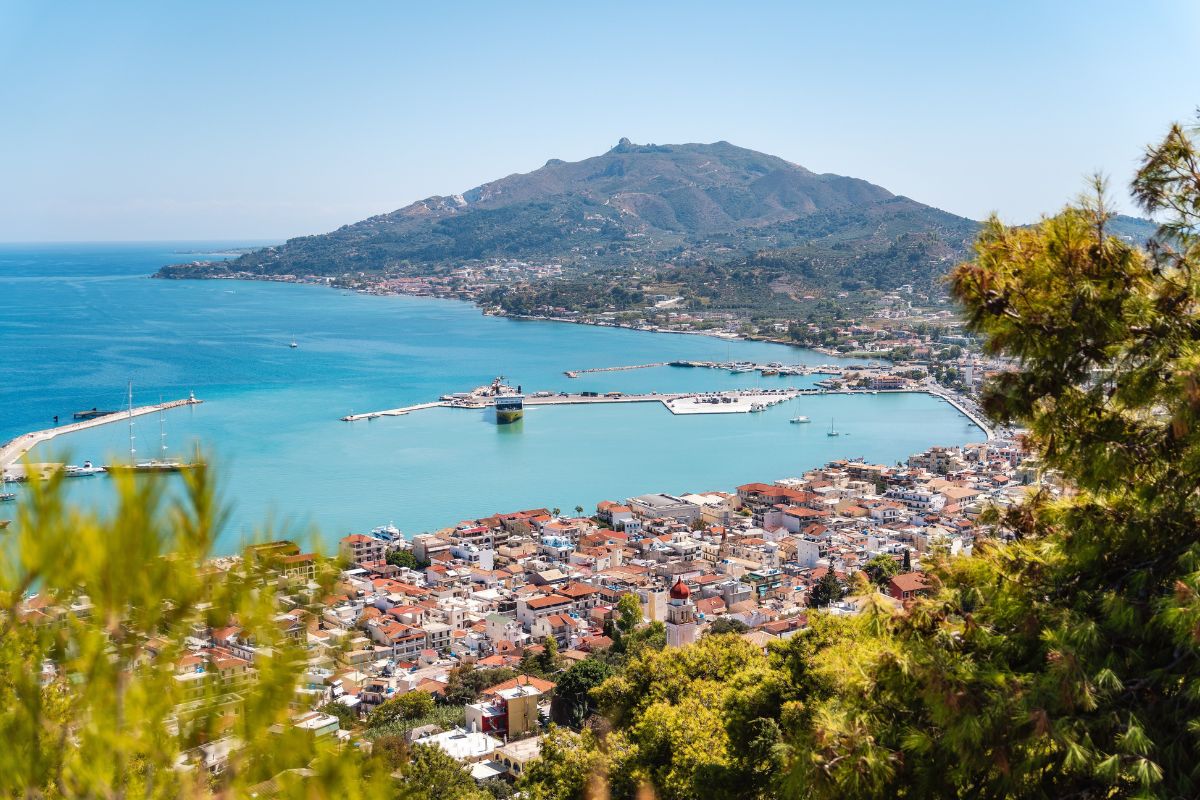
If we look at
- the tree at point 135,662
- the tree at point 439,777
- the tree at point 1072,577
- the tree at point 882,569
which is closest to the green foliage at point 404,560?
the tree at point 882,569

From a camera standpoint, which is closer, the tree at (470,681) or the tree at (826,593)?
the tree at (470,681)

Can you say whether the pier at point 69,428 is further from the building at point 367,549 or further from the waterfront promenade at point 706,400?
the building at point 367,549

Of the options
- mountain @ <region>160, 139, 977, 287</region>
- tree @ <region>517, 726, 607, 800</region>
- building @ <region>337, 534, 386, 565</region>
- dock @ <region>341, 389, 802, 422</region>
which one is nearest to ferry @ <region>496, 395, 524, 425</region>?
dock @ <region>341, 389, 802, 422</region>

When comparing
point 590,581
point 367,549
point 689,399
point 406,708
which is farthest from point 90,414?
point 406,708

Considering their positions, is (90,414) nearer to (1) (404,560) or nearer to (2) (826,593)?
(1) (404,560)

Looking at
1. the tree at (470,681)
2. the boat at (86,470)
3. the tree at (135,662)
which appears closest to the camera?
the tree at (135,662)

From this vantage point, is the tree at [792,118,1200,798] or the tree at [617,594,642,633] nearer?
the tree at [792,118,1200,798]

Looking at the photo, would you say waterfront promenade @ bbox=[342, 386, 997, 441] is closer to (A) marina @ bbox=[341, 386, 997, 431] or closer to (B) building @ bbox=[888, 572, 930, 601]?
(A) marina @ bbox=[341, 386, 997, 431]
